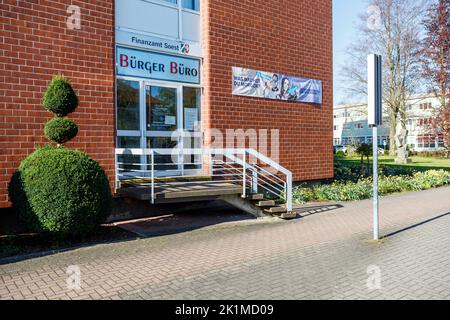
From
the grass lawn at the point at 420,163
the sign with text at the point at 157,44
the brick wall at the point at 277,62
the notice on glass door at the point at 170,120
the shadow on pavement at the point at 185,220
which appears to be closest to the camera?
the shadow on pavement at the point at 185,220

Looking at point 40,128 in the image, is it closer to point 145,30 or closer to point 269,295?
point 145,30

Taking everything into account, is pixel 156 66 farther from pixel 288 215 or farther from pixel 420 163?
pixel 420 163

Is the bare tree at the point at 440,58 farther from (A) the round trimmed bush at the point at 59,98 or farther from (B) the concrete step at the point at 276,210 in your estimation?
(A) the round trimmed bush at the point at 59,98

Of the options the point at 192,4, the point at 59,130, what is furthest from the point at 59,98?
the point at 192,4

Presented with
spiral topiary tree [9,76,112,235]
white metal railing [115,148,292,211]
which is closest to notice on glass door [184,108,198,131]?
white metal railing [115,148,292,211]

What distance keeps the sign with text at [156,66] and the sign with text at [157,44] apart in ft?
0.49

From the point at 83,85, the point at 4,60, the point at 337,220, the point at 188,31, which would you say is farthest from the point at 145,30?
the point at 337,220

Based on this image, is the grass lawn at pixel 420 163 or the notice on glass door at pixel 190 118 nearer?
the notice on glass door at pixel 190 118

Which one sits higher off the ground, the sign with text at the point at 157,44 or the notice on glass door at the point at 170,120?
the sign with text at the point at 157,44

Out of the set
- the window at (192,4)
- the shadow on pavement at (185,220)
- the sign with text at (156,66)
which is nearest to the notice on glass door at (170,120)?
the sign with text at (156,66)

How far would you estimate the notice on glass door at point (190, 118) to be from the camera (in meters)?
10.9

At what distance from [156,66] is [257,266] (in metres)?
6.27

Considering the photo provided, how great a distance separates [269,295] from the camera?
4516 mm

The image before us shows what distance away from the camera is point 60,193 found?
21.3ft
